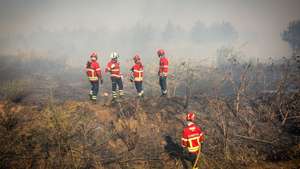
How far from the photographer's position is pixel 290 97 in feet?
33.4

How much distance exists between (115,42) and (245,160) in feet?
202

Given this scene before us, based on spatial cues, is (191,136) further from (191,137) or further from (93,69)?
(93,69)

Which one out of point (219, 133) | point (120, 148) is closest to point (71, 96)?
point (120, 148)

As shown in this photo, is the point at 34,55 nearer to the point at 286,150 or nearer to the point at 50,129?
the point at 50,129

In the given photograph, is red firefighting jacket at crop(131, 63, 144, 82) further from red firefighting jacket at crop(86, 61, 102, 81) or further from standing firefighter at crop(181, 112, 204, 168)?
standing firefighter at crop(181, 112, 204, 168)

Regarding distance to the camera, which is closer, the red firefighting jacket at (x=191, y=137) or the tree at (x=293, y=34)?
the red firefighting jacket at (x=191, y=137)

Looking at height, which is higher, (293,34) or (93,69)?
(293,34)

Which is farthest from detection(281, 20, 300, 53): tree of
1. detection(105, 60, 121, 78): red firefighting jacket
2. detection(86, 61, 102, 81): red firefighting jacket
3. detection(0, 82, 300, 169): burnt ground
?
detection(86, 61, 102, 81): red firefighting jacket

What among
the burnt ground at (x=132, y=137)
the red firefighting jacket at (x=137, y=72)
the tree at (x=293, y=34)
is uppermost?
the tree at (x=293, y=34)

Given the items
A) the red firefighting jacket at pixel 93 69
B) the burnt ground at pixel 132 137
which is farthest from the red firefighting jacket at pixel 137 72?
the red firefighting jacket at pixel 93 69

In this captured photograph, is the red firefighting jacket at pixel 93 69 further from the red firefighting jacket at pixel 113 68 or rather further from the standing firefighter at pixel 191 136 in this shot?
the standing firefighter at pixel 191 136

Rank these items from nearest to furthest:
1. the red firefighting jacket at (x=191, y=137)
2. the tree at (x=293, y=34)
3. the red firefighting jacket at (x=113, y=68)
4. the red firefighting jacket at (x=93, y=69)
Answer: the red firefighting jacket at (x=191, y=137) < the red firefighting jacket at (x=93, y=69) < the red firefighting jacket at (x=113, y=68) < the tree at (x=293, y=34)

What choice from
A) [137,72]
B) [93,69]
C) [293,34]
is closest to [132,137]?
[137,72]

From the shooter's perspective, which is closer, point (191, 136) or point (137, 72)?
point (191, 136)
